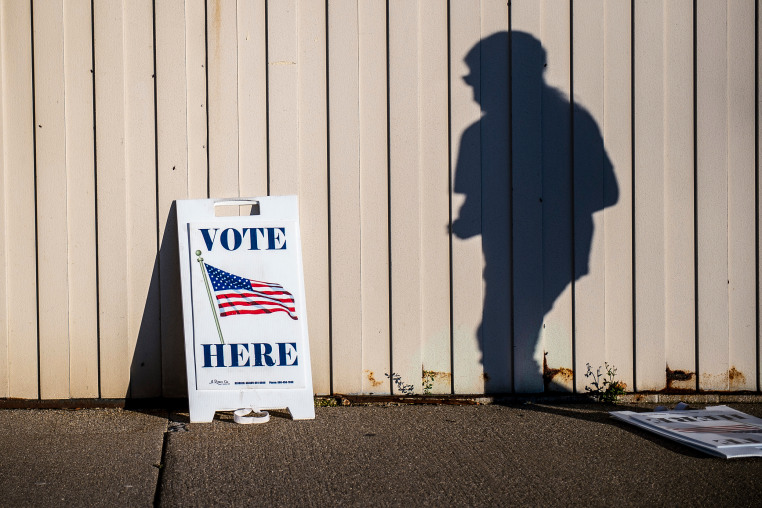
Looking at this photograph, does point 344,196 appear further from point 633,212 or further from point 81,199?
point 633,212

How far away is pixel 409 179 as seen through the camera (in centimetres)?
328

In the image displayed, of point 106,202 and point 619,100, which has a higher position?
point 619,100

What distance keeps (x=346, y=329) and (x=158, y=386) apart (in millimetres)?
900

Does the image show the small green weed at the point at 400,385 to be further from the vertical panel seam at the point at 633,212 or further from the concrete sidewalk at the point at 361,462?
the vertical panel seam at the point at 633,212

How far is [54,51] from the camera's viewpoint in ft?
10.3

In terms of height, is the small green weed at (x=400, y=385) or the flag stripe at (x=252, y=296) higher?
the flag stripe at (x=252, y=296)

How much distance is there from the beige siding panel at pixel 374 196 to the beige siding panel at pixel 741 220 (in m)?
1.64

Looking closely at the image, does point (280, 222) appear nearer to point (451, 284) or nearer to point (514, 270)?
point (451, 284)

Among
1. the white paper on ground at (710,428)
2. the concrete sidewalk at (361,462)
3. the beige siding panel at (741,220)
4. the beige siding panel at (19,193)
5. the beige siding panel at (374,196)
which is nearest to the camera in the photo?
the concrete sidewalk at (361,462)

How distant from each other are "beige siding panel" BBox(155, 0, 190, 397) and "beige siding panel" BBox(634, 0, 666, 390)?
2.10 metres

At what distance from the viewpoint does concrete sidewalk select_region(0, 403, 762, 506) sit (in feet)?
7.33

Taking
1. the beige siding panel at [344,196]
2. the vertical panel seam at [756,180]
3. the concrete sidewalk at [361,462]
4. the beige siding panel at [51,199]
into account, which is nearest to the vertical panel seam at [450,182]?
the concrete sidewalk at [361,462]

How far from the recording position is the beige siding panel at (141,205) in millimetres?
3172

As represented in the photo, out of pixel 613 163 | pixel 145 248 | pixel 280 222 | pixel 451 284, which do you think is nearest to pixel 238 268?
pixel 280 222
